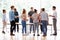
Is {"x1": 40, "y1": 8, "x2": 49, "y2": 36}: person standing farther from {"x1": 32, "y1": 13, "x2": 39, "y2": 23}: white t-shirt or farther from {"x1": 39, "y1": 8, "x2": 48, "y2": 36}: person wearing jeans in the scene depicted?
{"x1": 32, "y1": 13, "x2": 39, "y2": 23}: white t-shirt

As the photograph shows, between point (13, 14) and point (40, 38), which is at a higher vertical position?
point (13, 14)

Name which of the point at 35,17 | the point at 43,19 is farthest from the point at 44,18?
the point at 35,17

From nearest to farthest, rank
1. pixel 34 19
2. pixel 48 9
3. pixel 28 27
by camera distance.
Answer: pixel 34 19 → pixel 28 27 → pixel 48 9

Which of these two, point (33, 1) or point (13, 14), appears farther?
point (33, 1)

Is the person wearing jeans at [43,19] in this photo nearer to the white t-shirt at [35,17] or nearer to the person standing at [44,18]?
the person standing at [44,18]

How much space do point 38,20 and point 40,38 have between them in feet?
2.44

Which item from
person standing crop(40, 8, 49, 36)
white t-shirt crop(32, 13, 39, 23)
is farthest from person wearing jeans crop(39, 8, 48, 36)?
white t-shirt crop(32, 13, 39, 23)

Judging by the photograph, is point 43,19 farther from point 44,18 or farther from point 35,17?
point 35,17

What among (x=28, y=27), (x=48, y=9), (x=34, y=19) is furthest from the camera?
(x=48, y=9)

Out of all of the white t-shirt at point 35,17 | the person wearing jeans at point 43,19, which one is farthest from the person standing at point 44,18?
the white t-shirt at point 35,17

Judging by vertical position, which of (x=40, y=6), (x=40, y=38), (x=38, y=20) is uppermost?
(x=40, y=6)

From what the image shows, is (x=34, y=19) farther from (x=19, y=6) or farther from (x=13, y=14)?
(x=19, y=6)

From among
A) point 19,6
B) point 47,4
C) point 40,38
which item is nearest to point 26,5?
point 19,6

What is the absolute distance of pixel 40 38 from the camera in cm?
844
